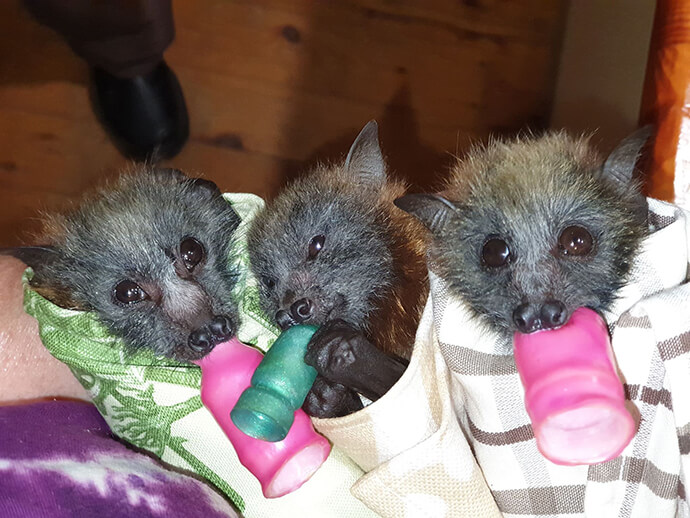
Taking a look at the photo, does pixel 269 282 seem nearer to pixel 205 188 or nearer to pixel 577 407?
pixel 205 188

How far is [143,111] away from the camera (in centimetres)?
209

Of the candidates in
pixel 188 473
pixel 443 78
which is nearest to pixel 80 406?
pixel 188 473

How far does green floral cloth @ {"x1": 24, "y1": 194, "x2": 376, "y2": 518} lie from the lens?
1.12 m

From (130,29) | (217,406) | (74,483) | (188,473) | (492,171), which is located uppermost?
(492,171)

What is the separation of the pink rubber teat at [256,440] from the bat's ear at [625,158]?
23.0 inches

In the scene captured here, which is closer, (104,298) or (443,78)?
(104,298)

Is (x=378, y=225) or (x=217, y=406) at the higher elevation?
(x=378, y=225)

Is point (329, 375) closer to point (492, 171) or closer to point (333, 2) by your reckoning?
point (492, 171)

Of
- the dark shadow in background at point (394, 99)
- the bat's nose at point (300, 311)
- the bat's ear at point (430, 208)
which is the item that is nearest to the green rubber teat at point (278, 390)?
the bat's nose at point (300, 311)

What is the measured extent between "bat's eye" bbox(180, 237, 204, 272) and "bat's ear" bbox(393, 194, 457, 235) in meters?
0.35

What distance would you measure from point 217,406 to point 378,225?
0.40 m

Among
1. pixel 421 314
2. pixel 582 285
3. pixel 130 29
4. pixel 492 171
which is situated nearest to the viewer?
pixel 582 285

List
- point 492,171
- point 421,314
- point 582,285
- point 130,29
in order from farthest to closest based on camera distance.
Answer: point 130,29 < point 421,314 < point 492,171 < point 582,285

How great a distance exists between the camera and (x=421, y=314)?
3.73ft
